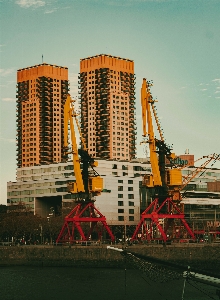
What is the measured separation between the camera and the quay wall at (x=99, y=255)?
9612 cm

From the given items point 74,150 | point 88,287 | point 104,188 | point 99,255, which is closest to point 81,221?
point 99,255

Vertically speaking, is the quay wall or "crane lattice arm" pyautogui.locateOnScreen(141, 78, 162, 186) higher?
"crane lattice arm" pyautogui.locateOnScreen(141, 78, 162, 186)

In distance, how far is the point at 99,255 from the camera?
9838 centimetres

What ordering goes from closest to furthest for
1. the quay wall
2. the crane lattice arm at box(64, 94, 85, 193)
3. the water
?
1. the water
2. the quay wall
3. the crane lattice arm at box(64, 94, 85, 193)

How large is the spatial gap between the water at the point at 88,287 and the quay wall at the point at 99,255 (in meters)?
6.86

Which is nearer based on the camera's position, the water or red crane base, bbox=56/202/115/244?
the water

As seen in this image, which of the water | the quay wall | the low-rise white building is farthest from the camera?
the low-rise white building

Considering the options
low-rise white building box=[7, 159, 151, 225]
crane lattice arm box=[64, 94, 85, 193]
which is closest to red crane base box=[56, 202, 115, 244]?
crane lattice arm box=[64, 94, 85, 193]

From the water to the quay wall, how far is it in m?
6.86

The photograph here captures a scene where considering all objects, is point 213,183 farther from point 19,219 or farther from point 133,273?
point 133,273

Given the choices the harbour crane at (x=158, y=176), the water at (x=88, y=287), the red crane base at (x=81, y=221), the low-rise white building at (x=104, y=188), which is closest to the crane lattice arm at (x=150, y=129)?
the harbour crane at (x=158, y=176)

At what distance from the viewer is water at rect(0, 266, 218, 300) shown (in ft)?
212

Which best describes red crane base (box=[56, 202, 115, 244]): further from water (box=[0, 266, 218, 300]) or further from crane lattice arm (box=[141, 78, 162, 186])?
water (box=[0, 266, 218, 300])

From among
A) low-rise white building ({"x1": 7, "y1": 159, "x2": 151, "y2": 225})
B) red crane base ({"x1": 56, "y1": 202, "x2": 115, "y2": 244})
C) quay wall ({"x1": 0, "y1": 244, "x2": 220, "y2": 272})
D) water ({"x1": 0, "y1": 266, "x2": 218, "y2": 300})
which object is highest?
low-rise white building ({"x1": 7, "y1": 159, "x2": 151, "y2": 225})
